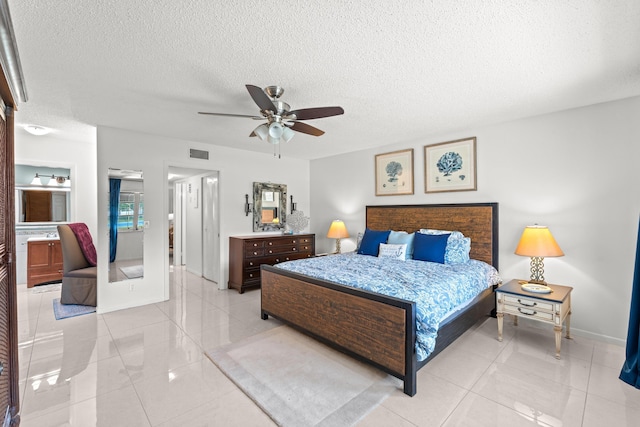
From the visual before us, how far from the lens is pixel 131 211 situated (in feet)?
13.8

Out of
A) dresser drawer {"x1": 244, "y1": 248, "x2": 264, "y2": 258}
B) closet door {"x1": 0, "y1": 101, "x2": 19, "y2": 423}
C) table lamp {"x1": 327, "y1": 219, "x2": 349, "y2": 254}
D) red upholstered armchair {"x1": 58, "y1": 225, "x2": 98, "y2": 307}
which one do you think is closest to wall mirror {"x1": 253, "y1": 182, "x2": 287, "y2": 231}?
dresser drawer {"x1": 244, "y1": 248, "x2": 264, "y2": 258}

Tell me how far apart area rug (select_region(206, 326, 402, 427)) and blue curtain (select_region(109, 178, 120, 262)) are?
236cm

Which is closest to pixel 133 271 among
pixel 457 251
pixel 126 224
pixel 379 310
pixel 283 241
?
pixel 126 224

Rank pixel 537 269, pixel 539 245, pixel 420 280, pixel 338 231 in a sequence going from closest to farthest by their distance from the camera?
pixel 420 280
pixel 539 245
pixel 537 269
pixel 338 231

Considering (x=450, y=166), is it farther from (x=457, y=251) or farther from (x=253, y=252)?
(x=253, y=252)

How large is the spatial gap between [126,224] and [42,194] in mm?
2406

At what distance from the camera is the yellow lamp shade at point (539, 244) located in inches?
118

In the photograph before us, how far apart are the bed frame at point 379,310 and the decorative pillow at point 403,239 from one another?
39 centimetres

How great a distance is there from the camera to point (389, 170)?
5000 mm

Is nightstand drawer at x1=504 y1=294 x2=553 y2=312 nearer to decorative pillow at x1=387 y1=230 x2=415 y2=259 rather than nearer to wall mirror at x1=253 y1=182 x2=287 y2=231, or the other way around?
decorative pillow at x1=387 y1=230 x2=415 y2=259

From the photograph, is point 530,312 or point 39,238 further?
point 39,238

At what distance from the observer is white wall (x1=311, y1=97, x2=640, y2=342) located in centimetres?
296

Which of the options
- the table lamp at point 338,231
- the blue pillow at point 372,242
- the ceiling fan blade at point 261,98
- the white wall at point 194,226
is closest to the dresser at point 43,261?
the white wall at point 194,226

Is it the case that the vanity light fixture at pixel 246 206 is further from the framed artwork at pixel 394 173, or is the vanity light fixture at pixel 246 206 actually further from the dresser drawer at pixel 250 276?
the framed artwork at pixel 394 173
